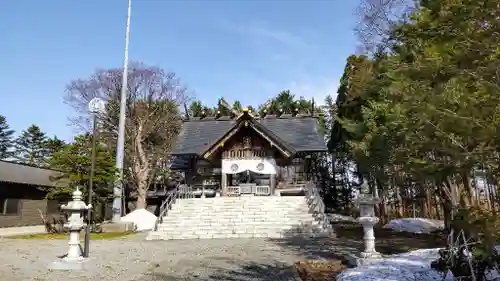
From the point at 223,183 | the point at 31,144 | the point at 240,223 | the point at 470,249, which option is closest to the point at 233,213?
the point at 240,223

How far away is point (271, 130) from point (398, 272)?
65.4 ft

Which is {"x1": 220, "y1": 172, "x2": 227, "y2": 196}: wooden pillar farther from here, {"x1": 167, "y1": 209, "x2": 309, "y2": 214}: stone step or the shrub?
the shrub

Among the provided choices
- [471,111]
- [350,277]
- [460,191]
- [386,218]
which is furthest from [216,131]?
[471,111]

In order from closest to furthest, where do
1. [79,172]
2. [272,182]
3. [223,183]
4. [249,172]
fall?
[79,172] < [272,182] < [223,183] < [249,172]

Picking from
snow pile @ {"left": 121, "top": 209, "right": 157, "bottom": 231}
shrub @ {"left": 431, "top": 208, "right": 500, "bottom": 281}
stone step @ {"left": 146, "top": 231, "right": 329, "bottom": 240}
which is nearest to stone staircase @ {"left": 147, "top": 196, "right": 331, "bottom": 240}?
stone step @ {"left": 146, "top": 231, "right": 329, "bottom": 240}

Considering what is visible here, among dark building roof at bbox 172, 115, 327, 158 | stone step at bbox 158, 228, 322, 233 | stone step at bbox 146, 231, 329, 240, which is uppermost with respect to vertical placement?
dark building roof at bbox 172, 115, 327, 158

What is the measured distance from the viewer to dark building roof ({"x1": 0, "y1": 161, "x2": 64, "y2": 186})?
Result: 70.5ft

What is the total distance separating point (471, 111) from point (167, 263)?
718 centimetres

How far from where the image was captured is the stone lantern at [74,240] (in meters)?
8.24

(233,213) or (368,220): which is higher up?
(368,220)

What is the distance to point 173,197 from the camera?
1966 cm

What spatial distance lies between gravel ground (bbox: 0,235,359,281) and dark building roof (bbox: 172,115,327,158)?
432 inches

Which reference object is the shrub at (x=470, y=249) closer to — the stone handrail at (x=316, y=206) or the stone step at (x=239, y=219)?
the stone handrail at (x=316, y=206)

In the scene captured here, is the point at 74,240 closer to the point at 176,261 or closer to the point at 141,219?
→ the point at 176,261
